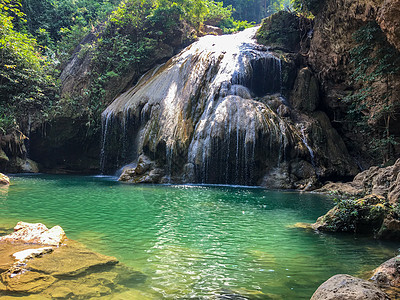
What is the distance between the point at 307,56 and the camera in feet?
70.2

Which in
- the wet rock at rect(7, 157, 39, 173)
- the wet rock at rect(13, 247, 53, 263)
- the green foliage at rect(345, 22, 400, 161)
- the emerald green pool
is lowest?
the emerald green pool

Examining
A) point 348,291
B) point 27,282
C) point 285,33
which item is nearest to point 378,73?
point 285,33

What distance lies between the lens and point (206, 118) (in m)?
18.2

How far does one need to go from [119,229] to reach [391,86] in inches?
518

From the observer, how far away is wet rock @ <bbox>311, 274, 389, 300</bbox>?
8.93ft

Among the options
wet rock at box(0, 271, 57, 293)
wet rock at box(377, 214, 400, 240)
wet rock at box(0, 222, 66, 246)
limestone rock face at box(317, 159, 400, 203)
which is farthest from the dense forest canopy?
wet rock at box(377, 214, 400, 240)

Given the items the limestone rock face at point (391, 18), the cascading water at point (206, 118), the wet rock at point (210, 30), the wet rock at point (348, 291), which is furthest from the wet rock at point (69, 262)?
the wet rock at point (210, 30)

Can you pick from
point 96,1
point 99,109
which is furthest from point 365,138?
point 96,1

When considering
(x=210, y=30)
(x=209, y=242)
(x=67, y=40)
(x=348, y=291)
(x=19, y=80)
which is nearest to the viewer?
(x=348, y=291)

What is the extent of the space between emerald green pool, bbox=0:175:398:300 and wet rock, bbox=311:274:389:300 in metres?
0.65

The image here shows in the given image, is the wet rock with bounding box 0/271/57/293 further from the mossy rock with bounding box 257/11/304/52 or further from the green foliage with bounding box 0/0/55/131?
the mossy rock with bounding box 257/11/304/52

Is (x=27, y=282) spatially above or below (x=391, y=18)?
below

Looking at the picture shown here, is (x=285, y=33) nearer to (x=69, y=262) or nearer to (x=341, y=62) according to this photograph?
(x=341, y=62)

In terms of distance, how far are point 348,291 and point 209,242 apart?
3.20 meters
